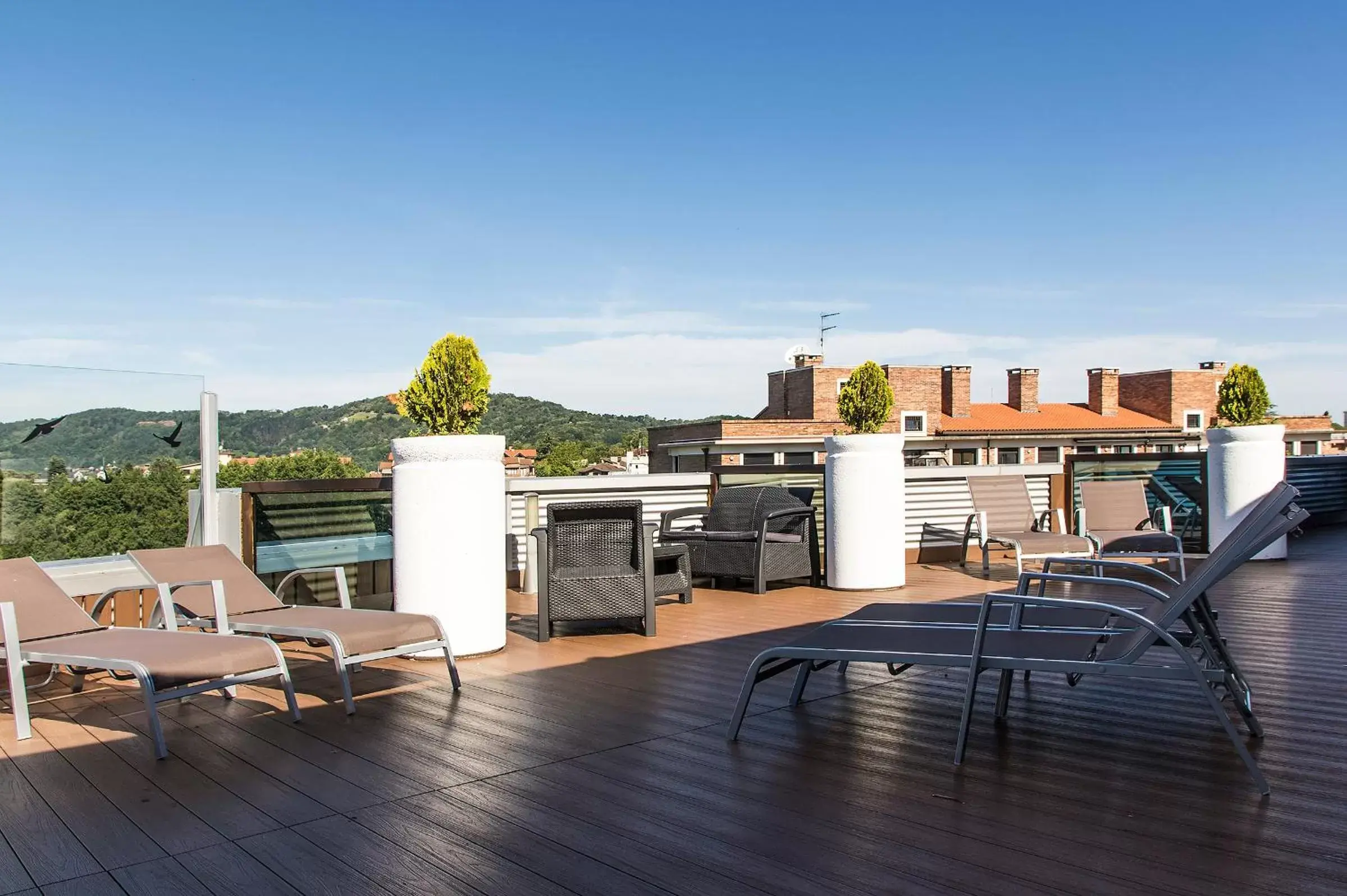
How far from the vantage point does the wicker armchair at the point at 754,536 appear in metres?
7.70

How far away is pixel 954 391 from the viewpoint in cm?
4769

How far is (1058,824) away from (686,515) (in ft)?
18.1

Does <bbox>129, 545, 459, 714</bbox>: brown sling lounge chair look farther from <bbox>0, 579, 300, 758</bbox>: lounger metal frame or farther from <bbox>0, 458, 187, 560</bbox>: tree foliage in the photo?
<bbox>0, 458, 187, 560</bbox>: tree foliage

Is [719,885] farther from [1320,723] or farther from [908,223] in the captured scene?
[908,223]

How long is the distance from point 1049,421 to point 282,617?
4884cm

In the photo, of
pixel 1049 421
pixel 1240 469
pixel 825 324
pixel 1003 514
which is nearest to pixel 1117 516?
pixel 1003 514

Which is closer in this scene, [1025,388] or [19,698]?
[19,698]

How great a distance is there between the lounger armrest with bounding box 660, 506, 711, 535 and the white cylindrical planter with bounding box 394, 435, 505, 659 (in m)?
2.71

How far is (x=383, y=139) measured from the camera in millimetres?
23531

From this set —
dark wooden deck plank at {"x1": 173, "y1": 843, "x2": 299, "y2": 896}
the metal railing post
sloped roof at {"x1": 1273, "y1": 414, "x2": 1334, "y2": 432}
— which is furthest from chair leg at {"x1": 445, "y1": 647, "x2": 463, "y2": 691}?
sloped roof at {"x1": 1273, "y1": 414, "x2": 1334, "y2": 432}

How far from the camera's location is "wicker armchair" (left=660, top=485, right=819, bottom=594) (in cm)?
770

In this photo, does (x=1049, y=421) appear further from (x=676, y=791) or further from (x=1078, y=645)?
(x=676, y=791)

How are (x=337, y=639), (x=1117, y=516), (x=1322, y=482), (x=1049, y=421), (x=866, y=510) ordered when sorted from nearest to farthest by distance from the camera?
(x=337, y=639)
(x=866, y=510)
(x=1117, y=516)
(x=1322, y=482)
(x=1049, y=421)

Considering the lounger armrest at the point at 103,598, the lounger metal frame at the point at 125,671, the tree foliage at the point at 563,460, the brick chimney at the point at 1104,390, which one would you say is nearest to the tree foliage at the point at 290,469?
the lounger armrest at the point at 103,598
